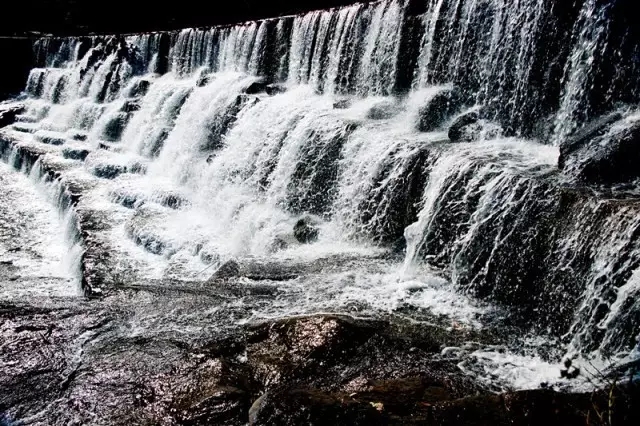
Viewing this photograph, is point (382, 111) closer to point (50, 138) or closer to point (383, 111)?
point (383, 111)

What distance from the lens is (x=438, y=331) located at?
621 cm

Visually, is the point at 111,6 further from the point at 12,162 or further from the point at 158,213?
the point at 158,213

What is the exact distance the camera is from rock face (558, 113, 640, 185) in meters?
6.81

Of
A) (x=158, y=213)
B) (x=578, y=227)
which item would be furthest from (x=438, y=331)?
(x=158, y=213)

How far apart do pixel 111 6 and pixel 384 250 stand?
88.5 ft

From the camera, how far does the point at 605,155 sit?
22.7 ft

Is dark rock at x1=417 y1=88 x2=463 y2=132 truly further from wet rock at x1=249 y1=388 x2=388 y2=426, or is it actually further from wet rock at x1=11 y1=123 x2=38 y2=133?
wet rock at x1=11 y1=123 x2=38 y2=133

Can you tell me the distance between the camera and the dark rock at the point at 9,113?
20.4 meters

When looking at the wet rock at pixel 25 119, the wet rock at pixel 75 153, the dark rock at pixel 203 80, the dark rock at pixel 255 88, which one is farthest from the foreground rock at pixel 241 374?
the wet rock at pixel 25 119

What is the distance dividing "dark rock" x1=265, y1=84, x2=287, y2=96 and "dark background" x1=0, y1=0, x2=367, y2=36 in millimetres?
8671

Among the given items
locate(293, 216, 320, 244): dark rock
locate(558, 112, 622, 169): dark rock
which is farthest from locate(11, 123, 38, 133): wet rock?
locate(558, 112, 622, 169): dark rock

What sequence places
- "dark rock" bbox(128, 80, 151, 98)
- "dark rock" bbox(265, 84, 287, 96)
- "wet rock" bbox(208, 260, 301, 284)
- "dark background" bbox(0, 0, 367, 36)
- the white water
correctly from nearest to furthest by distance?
1. "wet rock" bbox(208, 260, 301, 284)
2. the white water
3. "dark rock" bbox(265, 84, 287, 96)
4. "dark rock" bbox(128, 80, 151, 98)
5. "dark background" bbox(0, 0, 367, 36)

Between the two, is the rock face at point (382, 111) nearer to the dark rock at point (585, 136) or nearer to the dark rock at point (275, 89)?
the dark rock at point (275, 89)

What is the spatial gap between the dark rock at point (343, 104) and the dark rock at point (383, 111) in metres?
0.81
